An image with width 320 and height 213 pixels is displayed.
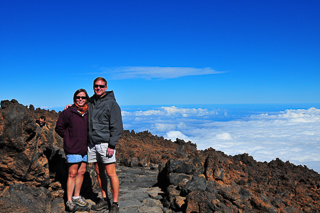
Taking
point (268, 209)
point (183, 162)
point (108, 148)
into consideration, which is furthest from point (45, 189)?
point (268, 209)

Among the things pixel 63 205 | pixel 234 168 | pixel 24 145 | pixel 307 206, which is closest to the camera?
pixel 24 145

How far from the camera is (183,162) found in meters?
8.03

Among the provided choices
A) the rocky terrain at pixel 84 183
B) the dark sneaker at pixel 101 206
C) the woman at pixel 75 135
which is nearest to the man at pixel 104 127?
the woman at pixel 75 135

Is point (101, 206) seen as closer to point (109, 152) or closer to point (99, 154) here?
point (99, 154)

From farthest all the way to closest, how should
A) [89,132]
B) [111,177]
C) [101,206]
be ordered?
[101,206] < [111,177] < [89,132]

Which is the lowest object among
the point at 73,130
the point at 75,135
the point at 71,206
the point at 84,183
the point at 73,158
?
the point at 71,206

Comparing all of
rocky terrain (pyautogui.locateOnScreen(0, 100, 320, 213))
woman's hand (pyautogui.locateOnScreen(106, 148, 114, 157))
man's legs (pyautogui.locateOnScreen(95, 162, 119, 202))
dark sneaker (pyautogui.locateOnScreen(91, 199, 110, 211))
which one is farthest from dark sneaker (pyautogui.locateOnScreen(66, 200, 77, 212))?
woman's hand (pyautogui.locateOnScreen(106, 148, 114, 157))

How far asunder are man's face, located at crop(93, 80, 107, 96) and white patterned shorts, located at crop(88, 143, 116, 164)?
1219 mm

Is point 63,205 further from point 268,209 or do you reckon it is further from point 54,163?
point 268,209

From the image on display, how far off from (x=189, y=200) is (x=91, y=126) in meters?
3.05

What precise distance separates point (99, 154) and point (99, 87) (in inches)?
62.1

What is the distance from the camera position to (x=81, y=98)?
5.34 metres

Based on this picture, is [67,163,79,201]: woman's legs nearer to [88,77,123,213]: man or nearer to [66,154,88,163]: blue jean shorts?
[66,154,88,163]: blue jean shorts

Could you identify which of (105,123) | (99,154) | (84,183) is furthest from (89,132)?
(84,183)
